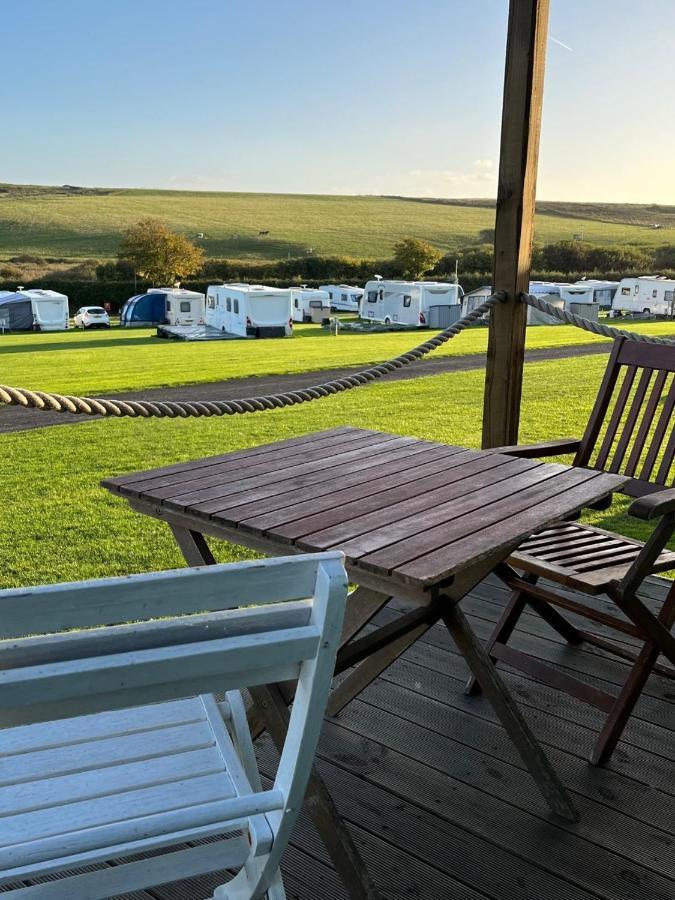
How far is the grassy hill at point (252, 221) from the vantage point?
58478 millimetres

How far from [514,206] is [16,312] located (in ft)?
100

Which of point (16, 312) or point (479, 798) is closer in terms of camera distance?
point (479, 798)

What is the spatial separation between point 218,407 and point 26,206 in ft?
243

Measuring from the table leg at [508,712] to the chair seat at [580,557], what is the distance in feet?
1.07

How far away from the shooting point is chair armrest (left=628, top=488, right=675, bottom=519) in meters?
1.81

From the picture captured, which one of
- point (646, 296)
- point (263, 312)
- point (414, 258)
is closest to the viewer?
point (263, 312)

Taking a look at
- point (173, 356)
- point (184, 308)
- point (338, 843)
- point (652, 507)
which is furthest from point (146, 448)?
point (184, 308)

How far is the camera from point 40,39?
Result: 125 m

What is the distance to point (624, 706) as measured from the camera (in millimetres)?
1954

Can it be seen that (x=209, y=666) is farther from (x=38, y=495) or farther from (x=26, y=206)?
(x=26, y=206)

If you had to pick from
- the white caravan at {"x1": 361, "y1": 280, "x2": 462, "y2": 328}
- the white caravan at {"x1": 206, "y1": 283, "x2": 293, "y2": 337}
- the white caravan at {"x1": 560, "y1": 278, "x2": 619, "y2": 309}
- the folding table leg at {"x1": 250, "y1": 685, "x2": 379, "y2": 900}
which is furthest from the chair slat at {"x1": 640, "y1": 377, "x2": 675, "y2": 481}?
the white caravan at {"x1": 560, "y1": 278, "x2": 619, "y2": 309}

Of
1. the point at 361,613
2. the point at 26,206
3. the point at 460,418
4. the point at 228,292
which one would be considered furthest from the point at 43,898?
the point at 26,206

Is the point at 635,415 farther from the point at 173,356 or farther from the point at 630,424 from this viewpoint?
the point at 173,356

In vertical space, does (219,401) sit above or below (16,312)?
above
